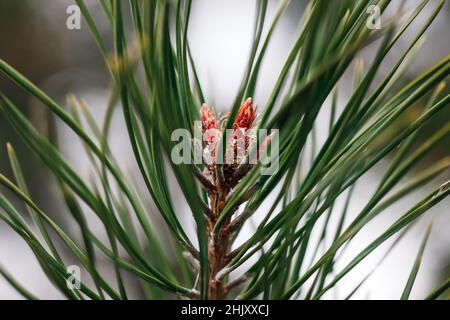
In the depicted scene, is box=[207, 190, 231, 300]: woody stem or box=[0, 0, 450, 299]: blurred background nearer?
box=[207, 190, 231, 300]: woody stem

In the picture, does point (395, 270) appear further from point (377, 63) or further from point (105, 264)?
point (377, 63)

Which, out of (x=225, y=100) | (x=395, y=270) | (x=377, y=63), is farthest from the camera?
(x=225, y=100)

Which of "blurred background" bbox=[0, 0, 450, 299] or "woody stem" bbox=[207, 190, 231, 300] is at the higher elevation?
"blurred background" bbox=[0, 0, 450, 299]

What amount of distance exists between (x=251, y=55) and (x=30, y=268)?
1.07 m

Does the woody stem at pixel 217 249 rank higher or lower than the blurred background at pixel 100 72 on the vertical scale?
lower

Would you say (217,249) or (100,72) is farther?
(100,72)

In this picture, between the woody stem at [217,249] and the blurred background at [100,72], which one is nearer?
the woody stem at [217,249]

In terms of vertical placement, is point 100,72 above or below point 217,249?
above

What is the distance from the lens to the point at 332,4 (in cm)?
32

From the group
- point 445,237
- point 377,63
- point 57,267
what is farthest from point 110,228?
point 445,237

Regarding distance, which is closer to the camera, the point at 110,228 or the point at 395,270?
the point at 110,228
